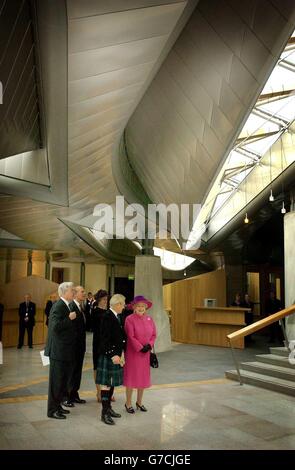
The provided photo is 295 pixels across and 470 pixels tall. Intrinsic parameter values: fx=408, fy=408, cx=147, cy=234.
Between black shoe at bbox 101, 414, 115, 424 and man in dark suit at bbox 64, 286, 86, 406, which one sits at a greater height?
man in dark suit at bbox 64, 286, 86, 406

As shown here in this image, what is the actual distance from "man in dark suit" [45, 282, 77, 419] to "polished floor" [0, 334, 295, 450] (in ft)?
0.78

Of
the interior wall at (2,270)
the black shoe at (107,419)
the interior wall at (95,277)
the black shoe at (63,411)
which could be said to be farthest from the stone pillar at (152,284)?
the interior wall at (95,277)

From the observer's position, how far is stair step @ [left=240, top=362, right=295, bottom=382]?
7.03 metres

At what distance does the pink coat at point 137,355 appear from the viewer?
17.0 ft

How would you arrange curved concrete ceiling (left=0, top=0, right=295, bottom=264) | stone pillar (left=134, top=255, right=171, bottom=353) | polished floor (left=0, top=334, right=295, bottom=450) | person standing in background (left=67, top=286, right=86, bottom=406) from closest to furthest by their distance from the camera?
polished floor (left=0, top=334, right=295, bottom=450) < curved concrete ceiling (left=0, top=0, right=295, bottom=264) < person standing in background (left=67, top=286, right=86, bottom=406) < stone pillar (left=134, top=255, right=171, bottom=353)

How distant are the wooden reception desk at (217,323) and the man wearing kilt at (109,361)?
8.38 meters

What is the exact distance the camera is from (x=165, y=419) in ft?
16.4

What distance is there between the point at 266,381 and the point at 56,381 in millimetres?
3873

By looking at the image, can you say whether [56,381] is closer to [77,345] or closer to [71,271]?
[77,345]

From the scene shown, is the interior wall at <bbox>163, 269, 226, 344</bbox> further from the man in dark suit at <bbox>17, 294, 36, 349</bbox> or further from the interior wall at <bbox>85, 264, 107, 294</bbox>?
the interior wall at <bbox>85, 264, 107, 294</bbox>

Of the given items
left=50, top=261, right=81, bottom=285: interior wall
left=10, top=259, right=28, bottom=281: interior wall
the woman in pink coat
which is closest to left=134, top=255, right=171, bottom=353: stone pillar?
the woman in pink coat

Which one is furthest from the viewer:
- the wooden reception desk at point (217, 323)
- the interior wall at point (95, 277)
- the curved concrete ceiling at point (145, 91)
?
the interior wall at point (95, 277)

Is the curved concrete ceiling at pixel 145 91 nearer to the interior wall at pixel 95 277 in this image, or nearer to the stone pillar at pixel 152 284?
the stone pillar at pixel 152 284

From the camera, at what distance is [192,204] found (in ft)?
37.8
